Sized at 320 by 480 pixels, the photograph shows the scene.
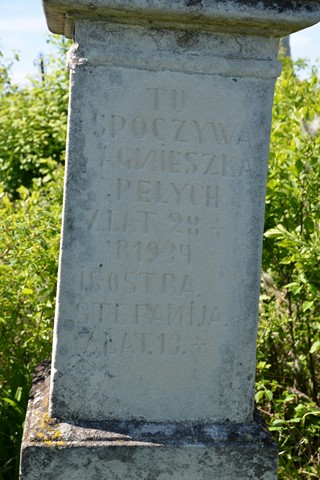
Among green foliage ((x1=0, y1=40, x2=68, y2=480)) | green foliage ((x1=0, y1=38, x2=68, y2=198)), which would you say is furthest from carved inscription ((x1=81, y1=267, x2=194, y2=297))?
green foliage ((x1=0, y1=38, x2=68, y2=198))

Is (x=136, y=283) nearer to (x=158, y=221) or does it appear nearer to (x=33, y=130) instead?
(x=158, y=221)

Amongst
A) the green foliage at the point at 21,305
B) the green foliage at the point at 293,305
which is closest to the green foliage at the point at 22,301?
the green foliage at the point at 21,305

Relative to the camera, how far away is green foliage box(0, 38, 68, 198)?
6.34 meters

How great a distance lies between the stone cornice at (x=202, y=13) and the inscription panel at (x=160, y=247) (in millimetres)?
176

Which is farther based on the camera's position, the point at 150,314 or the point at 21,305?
the point at 21,305

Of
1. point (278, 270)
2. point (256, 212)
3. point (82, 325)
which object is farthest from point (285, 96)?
point (82, 325)

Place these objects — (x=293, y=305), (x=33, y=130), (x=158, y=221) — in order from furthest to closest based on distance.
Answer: (x=33, y=130) → (x=293, y=305) → (x=158, y=221)

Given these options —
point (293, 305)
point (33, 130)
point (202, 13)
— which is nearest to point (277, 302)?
point (293, 305)

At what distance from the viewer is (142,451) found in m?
2.50

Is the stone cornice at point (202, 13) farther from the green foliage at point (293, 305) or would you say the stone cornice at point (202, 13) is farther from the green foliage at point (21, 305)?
the green foliage at point (21, 305)

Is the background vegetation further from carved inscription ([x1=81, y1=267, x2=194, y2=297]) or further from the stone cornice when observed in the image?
the stone cornice

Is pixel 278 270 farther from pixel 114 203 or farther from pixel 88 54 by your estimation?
pixel 88 54

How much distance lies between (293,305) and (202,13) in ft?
7.02

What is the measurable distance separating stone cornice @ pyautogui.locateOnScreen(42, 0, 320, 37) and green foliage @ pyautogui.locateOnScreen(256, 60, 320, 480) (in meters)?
1.18
